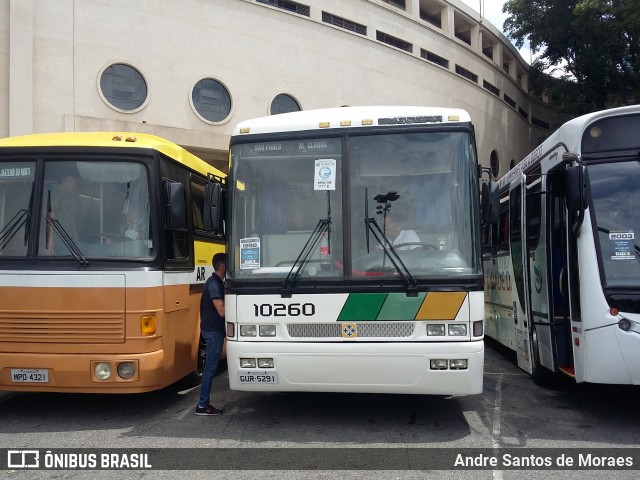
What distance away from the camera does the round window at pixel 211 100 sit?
22.7m

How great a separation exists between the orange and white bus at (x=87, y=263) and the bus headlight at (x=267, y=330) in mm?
1139

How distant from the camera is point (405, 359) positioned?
563 centimetres

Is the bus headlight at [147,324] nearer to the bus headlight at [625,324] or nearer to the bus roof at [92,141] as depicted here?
the bus roof at [92,141]

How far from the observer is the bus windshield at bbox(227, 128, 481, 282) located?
5812 mm

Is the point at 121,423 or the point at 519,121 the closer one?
the point at 121,423

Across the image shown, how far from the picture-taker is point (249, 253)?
604cm

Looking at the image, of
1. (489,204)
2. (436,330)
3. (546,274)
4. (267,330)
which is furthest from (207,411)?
(546,274)

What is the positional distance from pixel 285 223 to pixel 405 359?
176cm

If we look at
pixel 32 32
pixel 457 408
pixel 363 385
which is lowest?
pixel 457 408

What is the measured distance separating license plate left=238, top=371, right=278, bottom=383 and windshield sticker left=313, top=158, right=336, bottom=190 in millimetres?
1888

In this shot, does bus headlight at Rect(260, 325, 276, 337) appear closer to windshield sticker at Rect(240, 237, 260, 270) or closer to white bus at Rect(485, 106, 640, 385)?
windshield sticker at Rect(240, 237, 260, 270)

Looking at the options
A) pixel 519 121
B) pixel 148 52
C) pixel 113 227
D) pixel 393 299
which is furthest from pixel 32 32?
pixel 519 121

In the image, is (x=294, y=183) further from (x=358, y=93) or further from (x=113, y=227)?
(x=358, y=93)

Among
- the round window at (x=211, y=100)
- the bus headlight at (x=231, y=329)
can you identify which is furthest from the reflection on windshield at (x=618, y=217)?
the round window at (x=211, y=100)
